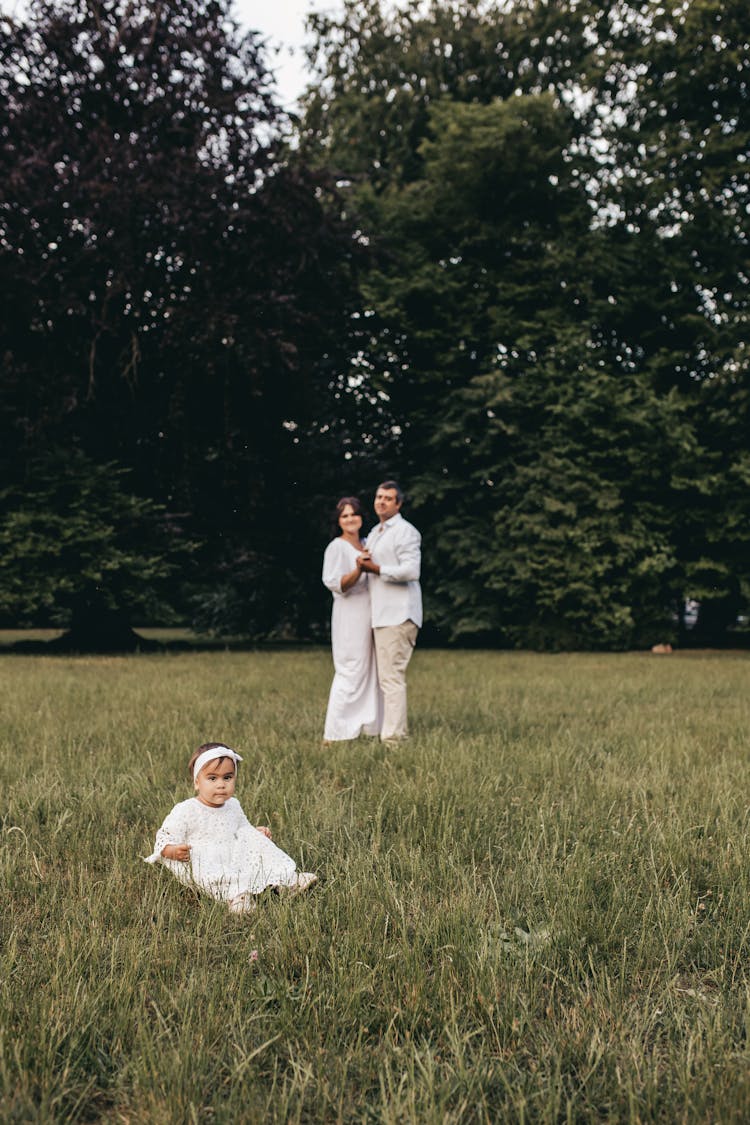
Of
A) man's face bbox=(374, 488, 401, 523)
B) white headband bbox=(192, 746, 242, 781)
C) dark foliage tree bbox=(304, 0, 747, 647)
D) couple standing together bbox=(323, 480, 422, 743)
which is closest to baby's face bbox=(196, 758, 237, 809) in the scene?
white headband bbox=(192, 746, 242, 781)

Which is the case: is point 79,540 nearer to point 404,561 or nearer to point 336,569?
point 336,569

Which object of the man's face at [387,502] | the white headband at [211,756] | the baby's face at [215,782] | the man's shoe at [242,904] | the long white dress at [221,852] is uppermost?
the man's face at [387,502]

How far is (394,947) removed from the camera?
9.95ft

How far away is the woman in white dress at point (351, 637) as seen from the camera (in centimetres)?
822

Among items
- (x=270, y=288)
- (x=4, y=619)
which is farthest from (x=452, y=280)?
(x=4, y=619)

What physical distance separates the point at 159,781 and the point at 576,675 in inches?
411

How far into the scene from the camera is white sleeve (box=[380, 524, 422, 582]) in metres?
8.10

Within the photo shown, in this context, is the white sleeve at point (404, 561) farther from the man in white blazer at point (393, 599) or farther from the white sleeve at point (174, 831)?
the white sleeve at point (174, 831)

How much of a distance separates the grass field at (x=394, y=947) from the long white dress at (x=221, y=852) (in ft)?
0.36

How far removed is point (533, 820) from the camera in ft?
15.6

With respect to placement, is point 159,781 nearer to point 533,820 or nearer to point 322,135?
point 533,820

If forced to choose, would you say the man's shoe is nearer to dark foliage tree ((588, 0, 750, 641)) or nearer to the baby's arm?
the baby's arm

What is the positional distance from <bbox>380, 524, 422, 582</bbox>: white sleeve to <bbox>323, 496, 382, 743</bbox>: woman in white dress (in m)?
0.28

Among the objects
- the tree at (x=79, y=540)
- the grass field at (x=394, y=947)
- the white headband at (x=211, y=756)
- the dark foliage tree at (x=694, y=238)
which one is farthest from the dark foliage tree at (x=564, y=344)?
the white headband at (x=211, y=756)
